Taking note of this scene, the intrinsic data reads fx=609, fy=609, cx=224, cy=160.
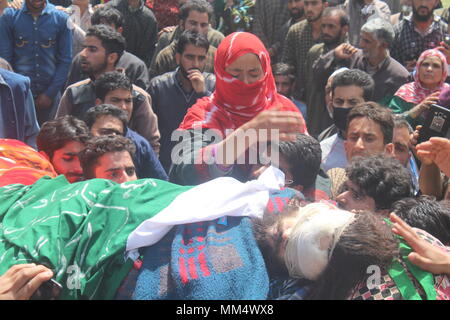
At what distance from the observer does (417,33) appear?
18.0 ft

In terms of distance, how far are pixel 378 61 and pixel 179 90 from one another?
1600 millimetres

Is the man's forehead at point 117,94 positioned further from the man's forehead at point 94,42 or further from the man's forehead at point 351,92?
the man's forehead at point 351,92

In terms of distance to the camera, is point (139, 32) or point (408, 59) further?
point (139, 32)

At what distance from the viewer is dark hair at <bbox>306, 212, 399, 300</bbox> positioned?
1806 mm

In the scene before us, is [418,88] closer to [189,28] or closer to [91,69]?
[189,28]

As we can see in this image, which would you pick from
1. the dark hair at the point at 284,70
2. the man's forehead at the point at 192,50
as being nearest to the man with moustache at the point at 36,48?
the man's forehead at the point at 192,50

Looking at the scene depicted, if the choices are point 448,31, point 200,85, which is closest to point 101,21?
point 200,85

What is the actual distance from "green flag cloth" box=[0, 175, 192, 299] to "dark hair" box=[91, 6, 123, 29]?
3529 mm

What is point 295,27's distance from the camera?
18.7 ft

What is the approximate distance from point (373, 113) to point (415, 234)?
5.21 ft

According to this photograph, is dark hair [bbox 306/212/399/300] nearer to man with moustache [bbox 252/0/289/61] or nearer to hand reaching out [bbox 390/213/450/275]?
hand reaching out [bbox 390/213/450/275]

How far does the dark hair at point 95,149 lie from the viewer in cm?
292

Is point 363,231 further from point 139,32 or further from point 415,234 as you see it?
point 139,32

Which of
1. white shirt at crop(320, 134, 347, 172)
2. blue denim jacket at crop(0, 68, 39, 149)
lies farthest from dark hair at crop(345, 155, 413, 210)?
blue denim jacket at crop(0, 68, 39, 149)
